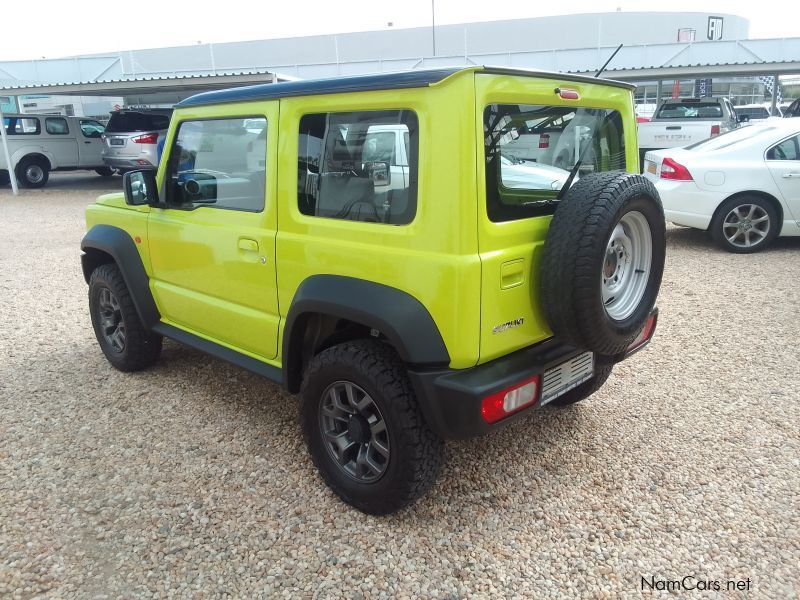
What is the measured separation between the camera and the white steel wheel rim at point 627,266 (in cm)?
258

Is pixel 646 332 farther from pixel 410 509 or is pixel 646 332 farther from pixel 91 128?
pixel 91 128

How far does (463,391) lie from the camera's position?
2191 mm

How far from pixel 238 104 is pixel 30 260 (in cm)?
634

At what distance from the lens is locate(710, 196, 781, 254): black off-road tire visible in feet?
22.7

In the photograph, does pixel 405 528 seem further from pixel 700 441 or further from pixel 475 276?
pixel 700 441

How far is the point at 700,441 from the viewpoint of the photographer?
3.19m

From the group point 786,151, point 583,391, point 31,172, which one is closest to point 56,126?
point 31,172

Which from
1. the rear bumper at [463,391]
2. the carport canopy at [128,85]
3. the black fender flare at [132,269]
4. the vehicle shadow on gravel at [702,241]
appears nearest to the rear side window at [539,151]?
the rear bumper at [463,391]

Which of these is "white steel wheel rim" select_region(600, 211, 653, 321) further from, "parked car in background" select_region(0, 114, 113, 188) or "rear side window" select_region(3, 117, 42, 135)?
"rear side window" select_region(3, 117, 42, 135)

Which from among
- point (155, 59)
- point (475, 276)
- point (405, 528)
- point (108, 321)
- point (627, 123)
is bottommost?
point (405, 528)

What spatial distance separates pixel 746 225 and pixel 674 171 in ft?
3.37

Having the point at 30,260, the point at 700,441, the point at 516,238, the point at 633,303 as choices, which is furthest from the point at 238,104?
the point at 30,260

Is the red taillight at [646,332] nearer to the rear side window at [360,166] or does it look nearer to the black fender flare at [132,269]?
the rear side window at [360,166]

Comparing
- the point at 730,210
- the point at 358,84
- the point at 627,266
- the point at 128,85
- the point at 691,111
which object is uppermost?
the point at 128,85
